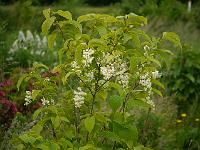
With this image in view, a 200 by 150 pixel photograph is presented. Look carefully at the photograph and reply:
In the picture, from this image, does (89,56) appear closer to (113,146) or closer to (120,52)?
(120,52)

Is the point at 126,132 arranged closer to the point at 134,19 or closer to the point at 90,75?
the point at 90,75

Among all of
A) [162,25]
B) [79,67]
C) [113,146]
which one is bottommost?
[162,25]

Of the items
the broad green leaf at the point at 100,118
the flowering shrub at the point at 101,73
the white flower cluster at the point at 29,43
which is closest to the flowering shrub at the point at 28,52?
the white flower cluster at the point at 29,43

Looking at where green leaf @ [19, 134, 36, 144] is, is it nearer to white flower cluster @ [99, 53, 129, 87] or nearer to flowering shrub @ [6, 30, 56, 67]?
white flower cluster @ [99, 53, 129, 87]

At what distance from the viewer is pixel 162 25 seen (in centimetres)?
1298

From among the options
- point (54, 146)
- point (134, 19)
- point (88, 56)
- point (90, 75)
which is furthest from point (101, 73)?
point (54, 146)

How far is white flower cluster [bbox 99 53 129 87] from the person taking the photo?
8.54 feet

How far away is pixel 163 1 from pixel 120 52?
13.6 m

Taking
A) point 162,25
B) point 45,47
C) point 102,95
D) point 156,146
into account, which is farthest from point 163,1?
point 102,95

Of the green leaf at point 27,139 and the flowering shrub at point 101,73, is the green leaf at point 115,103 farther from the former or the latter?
the green leaf at point 27,139

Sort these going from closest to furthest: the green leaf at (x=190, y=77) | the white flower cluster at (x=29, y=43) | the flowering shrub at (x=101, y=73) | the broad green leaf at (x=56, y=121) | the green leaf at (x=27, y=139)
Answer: the green leaf at (x=27, y=139) < the flowering shrub at (x=101, y=73) < the broad green leaf at (x=56, y=121) < the green leaf at (x=190, y=77) < the white flower cluster at (x=29, y=43)

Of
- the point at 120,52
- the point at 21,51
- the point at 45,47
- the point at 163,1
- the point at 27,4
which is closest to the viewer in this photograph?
the point at 120,52

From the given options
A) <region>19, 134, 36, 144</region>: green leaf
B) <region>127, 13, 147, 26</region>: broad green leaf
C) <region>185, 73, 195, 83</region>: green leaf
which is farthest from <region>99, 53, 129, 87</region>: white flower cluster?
<region>185, 73, 195, 83</region>: green leaf

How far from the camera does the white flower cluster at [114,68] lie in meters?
2.60
